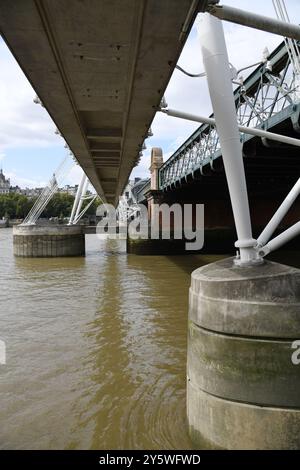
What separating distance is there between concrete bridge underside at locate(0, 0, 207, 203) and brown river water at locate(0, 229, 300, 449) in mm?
3836

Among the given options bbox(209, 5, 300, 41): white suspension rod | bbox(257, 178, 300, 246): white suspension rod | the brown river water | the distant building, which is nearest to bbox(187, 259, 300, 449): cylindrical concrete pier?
bbox(257, 178, 300, 246): white suspension rod

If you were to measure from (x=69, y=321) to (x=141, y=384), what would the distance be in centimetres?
394

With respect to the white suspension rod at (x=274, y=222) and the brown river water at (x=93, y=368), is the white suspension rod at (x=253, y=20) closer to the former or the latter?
the white suspension rod at (x=274, y=222)

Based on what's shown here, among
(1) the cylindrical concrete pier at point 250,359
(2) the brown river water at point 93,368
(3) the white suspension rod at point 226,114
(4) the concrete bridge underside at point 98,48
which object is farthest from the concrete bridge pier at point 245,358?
(4) the concrete bridge underside at point 98,48

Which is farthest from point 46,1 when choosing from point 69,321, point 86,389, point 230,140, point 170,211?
point 170,211

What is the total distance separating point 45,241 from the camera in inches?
978

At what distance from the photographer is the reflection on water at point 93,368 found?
4.61 m

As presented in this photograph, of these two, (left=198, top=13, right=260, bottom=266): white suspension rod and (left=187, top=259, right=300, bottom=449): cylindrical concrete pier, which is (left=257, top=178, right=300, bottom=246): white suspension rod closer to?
(left=198, top=13, right=260, bottom=266): white suspension rod

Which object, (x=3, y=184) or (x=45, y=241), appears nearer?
(x=45, y=241)

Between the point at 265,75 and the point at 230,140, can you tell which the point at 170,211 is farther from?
the point at 230,140

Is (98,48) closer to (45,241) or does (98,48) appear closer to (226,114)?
(226,114)

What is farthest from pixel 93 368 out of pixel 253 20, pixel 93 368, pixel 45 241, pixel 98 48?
pixel 45 241

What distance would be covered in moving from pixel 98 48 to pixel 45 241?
2057cm

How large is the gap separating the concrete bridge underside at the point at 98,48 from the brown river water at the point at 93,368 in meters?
3.84
